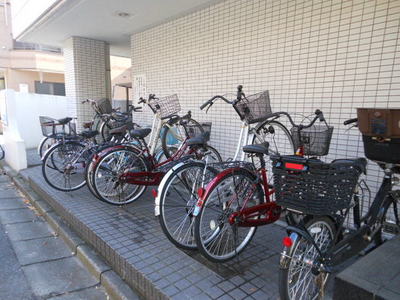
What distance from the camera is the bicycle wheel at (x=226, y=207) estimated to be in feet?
8.21

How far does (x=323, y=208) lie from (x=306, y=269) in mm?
501

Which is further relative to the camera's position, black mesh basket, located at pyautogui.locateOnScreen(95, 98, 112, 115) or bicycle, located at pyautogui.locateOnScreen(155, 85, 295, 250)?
black mesh basket, located at pyautogui.locateOnScreen(95, 98, 112, 115)

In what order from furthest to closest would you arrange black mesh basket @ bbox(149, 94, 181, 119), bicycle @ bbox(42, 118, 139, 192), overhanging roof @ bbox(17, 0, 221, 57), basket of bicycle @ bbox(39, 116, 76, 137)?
basket of bicycle @ bbox(39, 116, 76, 137)
overhanging roof @ bbox(17, 0, 221, 57)
bicycle @ bbox(42, 118, 139, 192)
black mesh basket @ bbox(149, 94, 181, 119)

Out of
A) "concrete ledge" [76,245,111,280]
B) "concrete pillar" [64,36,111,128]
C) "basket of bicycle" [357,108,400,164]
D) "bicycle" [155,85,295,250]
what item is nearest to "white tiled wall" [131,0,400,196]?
"bicycle" [155,85,295,250]

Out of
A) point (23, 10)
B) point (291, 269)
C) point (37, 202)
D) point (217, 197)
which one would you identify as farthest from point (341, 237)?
point (23, 10)

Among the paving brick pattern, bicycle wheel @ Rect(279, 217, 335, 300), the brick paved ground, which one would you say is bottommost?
the brick paved ground

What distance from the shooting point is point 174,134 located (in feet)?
14.8

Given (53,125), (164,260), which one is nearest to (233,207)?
(164,260)

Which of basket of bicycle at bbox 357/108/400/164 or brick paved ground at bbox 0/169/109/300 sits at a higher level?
basket of bicycle at bbox 357/108/400/164

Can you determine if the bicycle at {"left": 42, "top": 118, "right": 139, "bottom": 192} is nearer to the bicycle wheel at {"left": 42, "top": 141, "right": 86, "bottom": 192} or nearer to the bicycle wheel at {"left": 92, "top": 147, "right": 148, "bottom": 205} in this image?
the bicycle wheel at {"left": 42, "top": 141, "right": 86, "bottom": 192}

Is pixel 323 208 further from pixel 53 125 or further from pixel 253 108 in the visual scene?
pixel 53 125

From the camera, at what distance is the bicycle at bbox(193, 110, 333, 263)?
244 centimetres

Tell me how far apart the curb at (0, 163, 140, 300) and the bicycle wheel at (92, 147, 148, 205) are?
2.18ft

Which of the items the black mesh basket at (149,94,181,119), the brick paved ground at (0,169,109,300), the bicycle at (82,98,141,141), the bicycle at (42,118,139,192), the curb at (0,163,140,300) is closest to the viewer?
the curb at (0,163,140,300)
